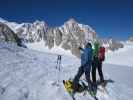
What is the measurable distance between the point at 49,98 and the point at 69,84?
189 centimetres

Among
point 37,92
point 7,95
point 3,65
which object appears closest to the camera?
point 7,95

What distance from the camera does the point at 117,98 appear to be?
13.2 metres

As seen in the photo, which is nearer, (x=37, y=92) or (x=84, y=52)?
(x=37, y=92)

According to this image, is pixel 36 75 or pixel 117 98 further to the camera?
pixel 36 75

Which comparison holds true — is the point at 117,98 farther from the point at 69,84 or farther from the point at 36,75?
the point at 36,75

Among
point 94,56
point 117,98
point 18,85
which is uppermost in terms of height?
point 94,56

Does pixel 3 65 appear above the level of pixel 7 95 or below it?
above

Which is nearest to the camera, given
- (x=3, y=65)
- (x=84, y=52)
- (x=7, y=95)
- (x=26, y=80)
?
(x=7, y=95)

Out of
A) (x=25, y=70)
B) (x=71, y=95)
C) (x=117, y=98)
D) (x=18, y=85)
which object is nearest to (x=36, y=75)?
(x=25, y=70)

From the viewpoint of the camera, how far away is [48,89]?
40.8 feet

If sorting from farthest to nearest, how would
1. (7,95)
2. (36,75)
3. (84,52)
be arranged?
(36,75)
(84,52)
(7,95)

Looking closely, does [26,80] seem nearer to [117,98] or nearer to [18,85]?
[18,85]

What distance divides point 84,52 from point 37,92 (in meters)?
3.57

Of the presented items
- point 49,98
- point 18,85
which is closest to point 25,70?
point 18,85
